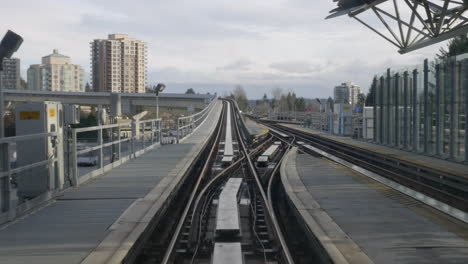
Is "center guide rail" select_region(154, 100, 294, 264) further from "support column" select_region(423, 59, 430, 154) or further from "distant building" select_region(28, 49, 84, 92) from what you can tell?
"distant building" select_region(28, 49, 84, 92)

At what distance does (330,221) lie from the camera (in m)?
7.99

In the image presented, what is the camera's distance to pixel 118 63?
118 metres

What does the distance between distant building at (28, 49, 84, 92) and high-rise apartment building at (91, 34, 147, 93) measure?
20.5ft

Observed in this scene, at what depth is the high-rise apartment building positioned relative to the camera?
11638cm

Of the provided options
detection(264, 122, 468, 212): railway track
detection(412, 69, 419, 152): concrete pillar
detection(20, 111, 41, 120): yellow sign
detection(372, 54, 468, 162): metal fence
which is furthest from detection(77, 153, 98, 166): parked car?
detection(372, 54, 468, 162): metal fence

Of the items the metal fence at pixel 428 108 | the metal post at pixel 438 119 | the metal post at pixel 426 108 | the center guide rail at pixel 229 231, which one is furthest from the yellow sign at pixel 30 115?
the metal post at pixel 426 108

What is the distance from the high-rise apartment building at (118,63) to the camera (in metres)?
116

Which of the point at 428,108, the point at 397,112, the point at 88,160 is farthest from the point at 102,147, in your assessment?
the point at 397,112

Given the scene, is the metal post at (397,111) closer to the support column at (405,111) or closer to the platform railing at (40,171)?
the support column at (405,111)

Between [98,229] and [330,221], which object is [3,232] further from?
[330,221]

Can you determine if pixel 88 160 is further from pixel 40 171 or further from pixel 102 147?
pixel 40 171

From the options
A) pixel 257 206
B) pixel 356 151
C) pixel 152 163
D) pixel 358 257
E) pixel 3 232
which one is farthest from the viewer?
pixel 356 151

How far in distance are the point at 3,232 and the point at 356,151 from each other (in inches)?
738

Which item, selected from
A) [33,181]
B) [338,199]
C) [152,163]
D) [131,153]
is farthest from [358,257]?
[131,153]
